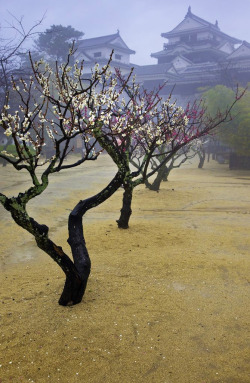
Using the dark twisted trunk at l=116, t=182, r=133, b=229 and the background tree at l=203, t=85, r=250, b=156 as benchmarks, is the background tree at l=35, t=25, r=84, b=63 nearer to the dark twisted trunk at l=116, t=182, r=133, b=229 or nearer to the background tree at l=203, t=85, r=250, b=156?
the background tree at l=203, t=85, r=250, b=156

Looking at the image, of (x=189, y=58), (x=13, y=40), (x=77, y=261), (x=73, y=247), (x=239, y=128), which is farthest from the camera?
(x=189, y=58)

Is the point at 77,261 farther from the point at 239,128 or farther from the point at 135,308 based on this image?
the point at 239,128

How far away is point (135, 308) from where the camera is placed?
16.2 feet

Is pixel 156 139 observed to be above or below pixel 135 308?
above

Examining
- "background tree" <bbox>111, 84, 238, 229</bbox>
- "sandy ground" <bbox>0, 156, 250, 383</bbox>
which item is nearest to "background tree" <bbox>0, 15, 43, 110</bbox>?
"background tree" <bbox>111, 84, 238, 229</bbox>

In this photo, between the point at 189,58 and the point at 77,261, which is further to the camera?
Result: the point at 189,58

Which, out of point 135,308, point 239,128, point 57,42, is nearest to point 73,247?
point 135,308

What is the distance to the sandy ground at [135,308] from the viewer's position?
149 inches

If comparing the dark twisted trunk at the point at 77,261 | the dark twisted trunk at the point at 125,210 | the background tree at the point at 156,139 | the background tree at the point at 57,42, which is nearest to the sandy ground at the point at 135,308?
the dark twisted trunk at the point at 77,261

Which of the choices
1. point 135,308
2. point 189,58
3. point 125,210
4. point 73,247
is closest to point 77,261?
point 73,247

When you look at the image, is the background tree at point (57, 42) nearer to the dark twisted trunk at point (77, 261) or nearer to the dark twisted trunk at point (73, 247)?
the dark twisted trunk at point (77, 261)

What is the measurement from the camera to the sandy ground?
12.4ft

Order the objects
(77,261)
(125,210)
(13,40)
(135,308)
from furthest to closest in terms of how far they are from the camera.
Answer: (13,40)
(125,210)
(77,261)
(135,308)

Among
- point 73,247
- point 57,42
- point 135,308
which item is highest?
point 57,42
